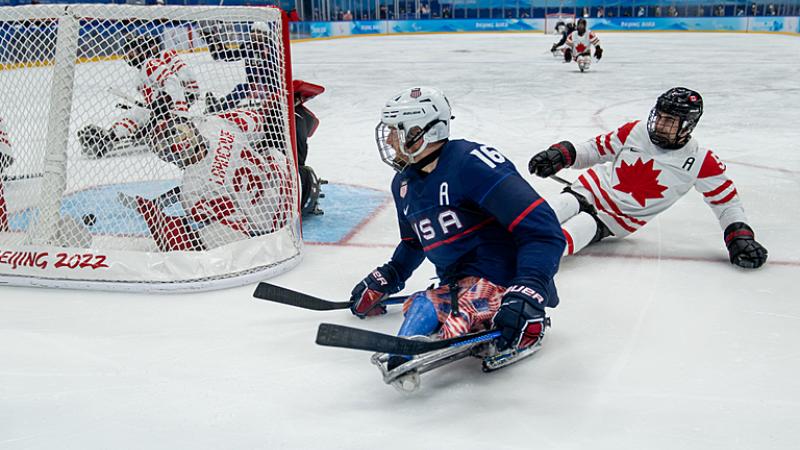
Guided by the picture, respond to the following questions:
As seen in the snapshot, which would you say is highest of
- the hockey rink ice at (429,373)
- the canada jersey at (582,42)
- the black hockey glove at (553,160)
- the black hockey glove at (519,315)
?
the canada jersey at (582,42)

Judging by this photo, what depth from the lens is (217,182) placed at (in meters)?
3.12

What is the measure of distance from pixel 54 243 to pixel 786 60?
12.3 meters

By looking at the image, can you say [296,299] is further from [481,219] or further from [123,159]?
[123,159]

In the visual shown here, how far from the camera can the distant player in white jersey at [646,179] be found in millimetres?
2938

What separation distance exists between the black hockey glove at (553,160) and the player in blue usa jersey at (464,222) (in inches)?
46.3

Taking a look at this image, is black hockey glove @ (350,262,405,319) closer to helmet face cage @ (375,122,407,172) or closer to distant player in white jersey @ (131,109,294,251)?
helmet face cage @ (375,122,407,172)

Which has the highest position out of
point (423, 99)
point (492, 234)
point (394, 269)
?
point (423, 99)

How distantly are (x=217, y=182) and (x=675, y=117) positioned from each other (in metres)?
1.84

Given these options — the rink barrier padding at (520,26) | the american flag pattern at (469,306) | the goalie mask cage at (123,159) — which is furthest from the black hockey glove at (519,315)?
the rink barrier padding at (520,26)

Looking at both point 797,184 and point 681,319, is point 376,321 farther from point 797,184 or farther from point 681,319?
point 797,184

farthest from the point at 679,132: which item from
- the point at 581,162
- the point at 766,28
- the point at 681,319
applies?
the point at 766,28

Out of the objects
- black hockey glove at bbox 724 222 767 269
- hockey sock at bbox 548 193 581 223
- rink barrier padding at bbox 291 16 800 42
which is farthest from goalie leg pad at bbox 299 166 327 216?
rink barrier padding at bbox 291 16 800 42

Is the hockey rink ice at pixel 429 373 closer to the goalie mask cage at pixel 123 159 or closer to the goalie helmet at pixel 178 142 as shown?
the goalie mask cage at pixel 123 159

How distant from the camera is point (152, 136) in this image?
300cm
